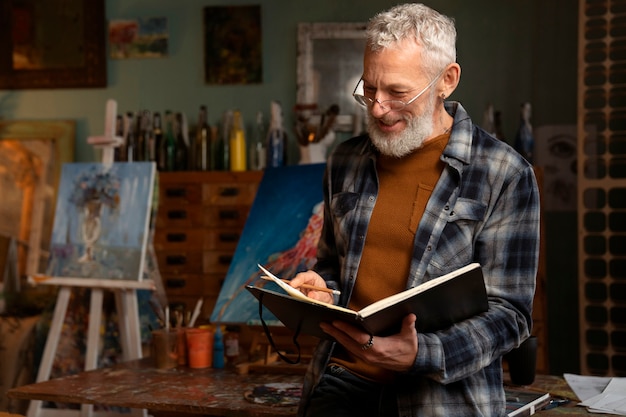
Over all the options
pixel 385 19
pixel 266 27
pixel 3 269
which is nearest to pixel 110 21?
pixel 266 27

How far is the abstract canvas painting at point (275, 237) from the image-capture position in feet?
10.4

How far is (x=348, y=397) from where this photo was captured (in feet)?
6.12

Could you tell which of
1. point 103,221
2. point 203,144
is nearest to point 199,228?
point 203,144


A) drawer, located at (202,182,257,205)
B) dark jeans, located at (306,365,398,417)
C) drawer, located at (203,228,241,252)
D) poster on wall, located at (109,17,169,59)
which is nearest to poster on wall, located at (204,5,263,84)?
poster on wall, located at (109,17,169,59)

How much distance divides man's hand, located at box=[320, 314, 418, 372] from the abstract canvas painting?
1339 millimetres

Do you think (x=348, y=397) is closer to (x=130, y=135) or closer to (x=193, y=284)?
(x=193, y=284)

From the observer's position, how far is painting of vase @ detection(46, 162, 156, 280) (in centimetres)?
385

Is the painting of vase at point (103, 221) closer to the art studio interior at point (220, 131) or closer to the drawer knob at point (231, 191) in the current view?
the art studio interior at point (220, 131)

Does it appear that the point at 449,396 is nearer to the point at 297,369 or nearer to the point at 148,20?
the point at 297,369

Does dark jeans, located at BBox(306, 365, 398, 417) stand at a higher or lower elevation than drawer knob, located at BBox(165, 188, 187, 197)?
lower

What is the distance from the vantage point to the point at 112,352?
4730mm

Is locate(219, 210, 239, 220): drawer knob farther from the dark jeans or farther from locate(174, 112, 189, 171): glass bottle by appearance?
the dark jeans

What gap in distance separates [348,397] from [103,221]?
2.37 meters

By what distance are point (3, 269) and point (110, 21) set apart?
1795 mm
